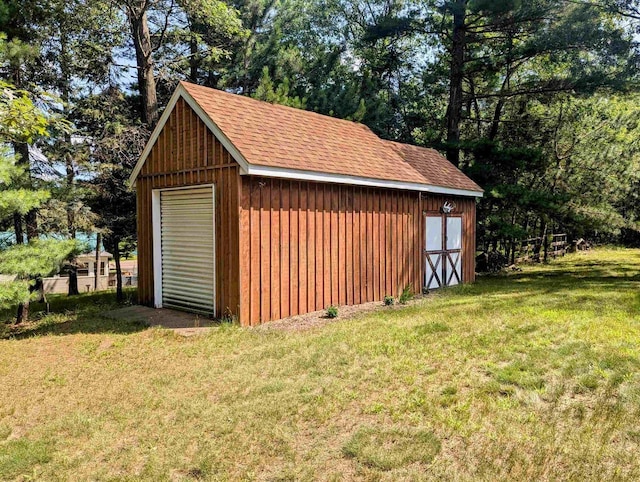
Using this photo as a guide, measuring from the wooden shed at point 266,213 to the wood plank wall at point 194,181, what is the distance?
0.02 m

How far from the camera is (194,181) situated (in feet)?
26.0

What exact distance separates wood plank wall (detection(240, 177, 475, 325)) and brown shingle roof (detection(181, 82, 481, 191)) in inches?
15.1

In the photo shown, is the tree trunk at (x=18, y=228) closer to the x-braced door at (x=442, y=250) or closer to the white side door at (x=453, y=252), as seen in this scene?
the x-braced door at (x=442, y=250)

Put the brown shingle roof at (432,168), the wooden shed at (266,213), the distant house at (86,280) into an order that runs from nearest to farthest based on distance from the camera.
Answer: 1. the wooden shed at (266,213)
2. the brown shingle roof at (432,168)
3. the distant house at (86,280)

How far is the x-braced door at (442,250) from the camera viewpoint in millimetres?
11086

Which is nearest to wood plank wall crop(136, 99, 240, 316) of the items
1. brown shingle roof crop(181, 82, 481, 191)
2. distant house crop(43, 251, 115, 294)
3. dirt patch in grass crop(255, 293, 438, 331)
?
brown shingle roof crop(181, 82, 481, 191)

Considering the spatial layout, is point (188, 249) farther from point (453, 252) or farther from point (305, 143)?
point (453, 252)

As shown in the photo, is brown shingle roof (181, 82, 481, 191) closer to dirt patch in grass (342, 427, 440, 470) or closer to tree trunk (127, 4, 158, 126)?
tree trunk (127, 4, 158, 126)

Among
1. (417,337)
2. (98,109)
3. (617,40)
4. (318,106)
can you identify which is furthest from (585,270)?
(98,109)

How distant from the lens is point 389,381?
468 centimetres

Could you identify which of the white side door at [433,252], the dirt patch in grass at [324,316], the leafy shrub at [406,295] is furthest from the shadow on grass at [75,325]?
the white side door at [433,252]

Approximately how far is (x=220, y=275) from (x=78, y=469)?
4.37 metres

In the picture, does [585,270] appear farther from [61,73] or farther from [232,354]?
[61,73]

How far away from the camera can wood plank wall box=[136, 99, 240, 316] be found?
7.18m
